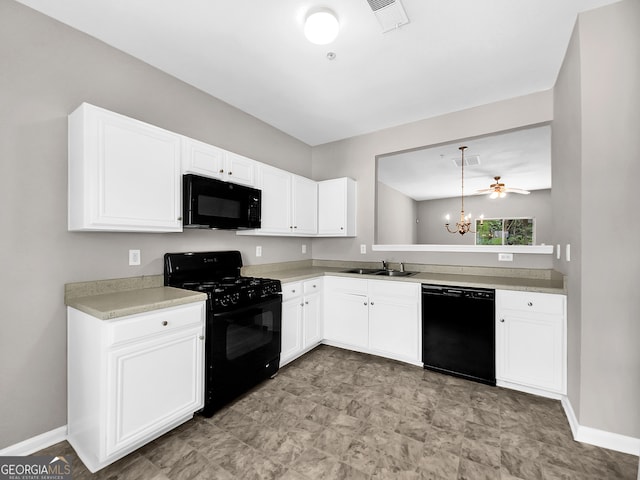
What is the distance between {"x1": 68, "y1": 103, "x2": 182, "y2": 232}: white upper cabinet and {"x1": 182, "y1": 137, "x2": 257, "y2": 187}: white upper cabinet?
0.12 metres

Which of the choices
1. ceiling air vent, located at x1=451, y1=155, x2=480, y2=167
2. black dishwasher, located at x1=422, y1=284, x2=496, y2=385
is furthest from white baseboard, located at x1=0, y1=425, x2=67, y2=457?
ceiling air vent, located at x1=451, y1=155, x2=480, y2=167

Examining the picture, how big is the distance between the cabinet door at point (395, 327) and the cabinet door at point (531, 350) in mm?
719

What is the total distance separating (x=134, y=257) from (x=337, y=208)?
2308 mm

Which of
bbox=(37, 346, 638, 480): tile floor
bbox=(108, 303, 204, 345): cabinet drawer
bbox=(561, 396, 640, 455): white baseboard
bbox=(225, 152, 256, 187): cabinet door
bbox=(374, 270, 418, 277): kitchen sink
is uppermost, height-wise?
bbox=(225, 152, 256, 187): cabinet door

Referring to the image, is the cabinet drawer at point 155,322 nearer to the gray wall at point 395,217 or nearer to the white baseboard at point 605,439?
the white baseboard at point 605,439

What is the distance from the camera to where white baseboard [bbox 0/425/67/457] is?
166 cm

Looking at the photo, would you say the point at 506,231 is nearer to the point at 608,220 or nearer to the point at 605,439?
the point at 608,220

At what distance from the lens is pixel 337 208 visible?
12.2 feet

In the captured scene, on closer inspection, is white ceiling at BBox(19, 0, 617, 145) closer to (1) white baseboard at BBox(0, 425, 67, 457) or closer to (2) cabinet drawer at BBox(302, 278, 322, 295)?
(2) cabinet drawer at BBox(302, 278, 322, 295)

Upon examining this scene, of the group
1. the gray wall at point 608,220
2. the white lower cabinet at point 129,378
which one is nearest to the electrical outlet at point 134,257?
the white lower cabinet at point 129,378

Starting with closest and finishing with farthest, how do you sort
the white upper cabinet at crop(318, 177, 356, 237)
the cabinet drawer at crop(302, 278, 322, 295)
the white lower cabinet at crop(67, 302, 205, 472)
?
the white lower cabinet at crop(67, 302, 205, 472), the cabinet drawer at crop(302, 278, 322, 295), the white upper cabinet at crop(318, 177, 356, 237)

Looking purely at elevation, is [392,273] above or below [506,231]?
below

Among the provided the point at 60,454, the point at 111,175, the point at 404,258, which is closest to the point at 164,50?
the point at 111,175

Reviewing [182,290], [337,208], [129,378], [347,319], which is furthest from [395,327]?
[129,378]
